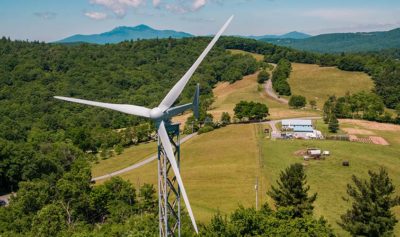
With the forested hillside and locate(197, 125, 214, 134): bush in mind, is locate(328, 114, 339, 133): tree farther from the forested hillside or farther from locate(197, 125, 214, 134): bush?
the forested hillside

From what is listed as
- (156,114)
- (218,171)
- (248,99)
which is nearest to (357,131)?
(218,171)

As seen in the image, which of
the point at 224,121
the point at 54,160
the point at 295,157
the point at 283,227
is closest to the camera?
the point at 283,227

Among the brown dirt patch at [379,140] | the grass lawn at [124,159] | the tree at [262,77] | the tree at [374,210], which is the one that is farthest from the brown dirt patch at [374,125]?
the tree at [262,77]

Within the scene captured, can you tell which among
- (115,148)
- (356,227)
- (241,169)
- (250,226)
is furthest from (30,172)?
(356,227)

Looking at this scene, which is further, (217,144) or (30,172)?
(217,144)

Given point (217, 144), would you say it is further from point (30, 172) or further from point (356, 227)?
point (356, 227)

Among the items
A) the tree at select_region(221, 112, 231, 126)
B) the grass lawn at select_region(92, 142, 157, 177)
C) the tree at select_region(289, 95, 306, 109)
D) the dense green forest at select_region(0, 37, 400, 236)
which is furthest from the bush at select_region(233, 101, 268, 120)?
the dense green forest at select_region(0, 37, 400, 236)

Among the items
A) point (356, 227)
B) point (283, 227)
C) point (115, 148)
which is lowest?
point (115, 148)
